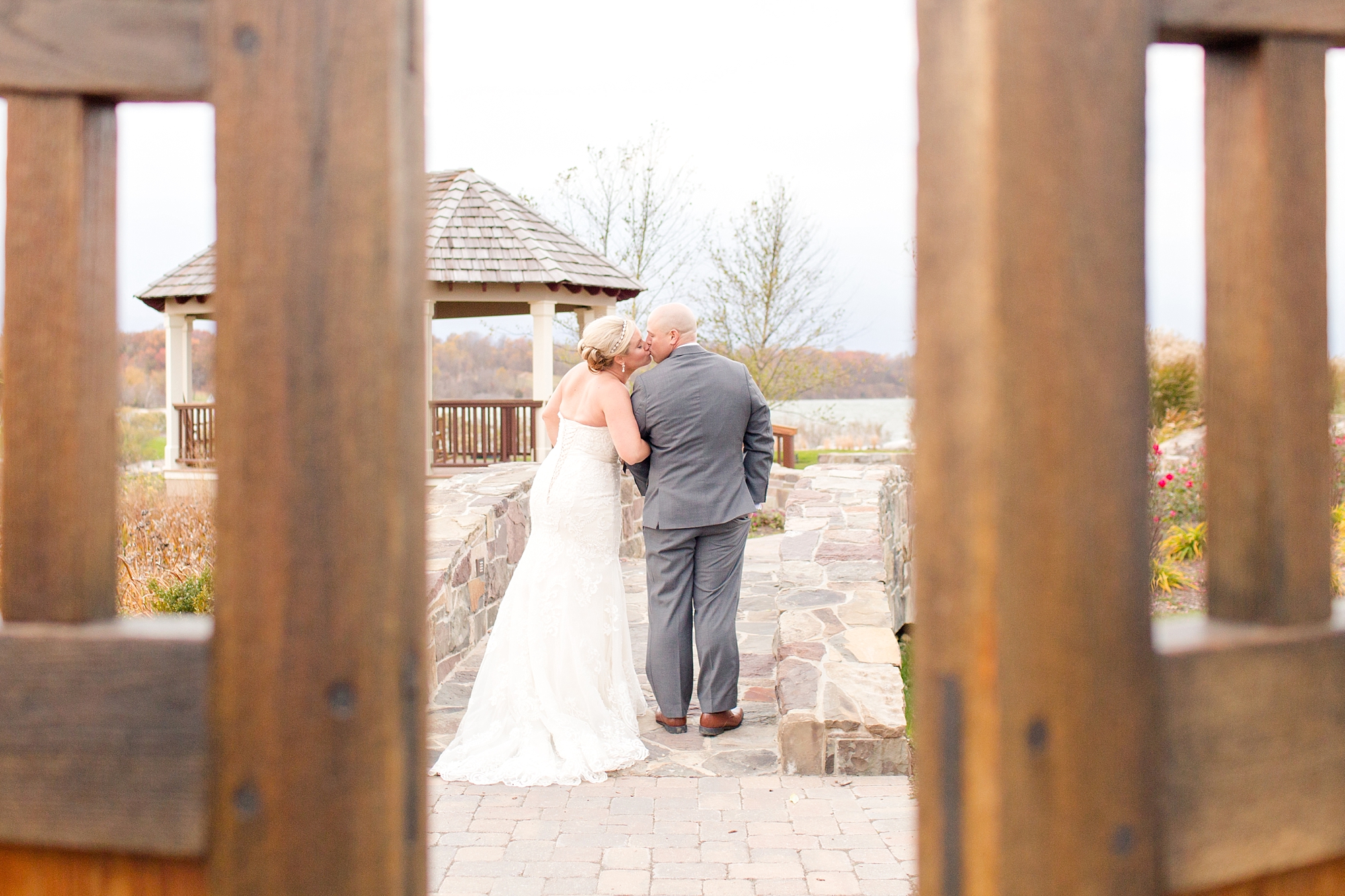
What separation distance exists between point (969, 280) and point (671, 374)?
13.4 ft

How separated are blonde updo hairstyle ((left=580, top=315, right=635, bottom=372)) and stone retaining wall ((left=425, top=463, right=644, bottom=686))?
139cm

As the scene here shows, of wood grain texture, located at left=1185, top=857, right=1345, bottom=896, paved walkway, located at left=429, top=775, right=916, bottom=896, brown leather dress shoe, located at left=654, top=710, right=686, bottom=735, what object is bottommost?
paved walkway, located at left=429, top=775, right=916, bottom=896

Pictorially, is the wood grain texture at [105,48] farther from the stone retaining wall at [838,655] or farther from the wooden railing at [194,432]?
the wooden railing at [194,432]

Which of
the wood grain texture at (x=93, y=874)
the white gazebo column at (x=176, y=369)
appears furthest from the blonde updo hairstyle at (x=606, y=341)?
the white gazebo column at (x=176, y=369)

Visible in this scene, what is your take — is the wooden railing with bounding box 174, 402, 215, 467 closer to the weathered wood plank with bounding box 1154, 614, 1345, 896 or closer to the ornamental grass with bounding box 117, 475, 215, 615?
the ornamental grass with bounding box 117, 475, 215, 615

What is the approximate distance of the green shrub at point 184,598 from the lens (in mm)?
6445

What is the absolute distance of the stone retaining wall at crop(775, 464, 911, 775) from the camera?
15.0ft

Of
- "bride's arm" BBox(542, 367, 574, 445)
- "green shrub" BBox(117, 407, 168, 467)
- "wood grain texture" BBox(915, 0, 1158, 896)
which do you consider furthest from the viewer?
"green shrub" BBox(117, 407, 168, 467)

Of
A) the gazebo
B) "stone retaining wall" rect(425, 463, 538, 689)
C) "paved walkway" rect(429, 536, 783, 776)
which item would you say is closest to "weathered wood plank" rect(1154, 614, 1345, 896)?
Result: "paved walkway" rect(429, 536, 783, 776)

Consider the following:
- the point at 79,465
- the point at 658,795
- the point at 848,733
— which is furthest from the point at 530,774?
the point at 79,465

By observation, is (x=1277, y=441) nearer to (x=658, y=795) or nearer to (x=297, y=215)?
(x=297, y=215)

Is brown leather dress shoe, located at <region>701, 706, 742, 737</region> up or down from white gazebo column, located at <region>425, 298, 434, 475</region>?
down

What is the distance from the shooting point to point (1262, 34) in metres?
1.11

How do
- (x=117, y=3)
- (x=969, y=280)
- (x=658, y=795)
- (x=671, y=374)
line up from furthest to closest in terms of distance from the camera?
(x=671, y=374) → (x=658, y=795) → (x=117, y=3) → (x=969, y=280)
